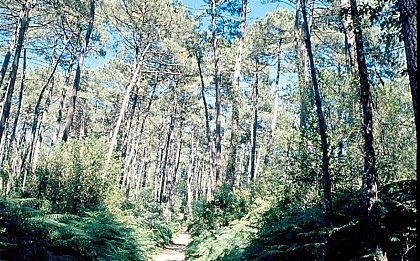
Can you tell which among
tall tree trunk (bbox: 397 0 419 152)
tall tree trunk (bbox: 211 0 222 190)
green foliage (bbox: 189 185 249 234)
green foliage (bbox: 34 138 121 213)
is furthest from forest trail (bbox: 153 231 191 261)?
tall tree trunk (bbox: 397 0 419 152)

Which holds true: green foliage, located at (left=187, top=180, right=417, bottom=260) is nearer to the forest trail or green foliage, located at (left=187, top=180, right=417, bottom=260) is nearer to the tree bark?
the tree bark

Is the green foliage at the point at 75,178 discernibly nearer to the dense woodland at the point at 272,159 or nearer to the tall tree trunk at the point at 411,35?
the dense woodland at the point at 272,159

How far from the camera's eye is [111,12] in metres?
15.6

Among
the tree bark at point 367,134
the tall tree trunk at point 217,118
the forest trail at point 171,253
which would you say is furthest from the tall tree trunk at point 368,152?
the tall tree trunk at point 217,118

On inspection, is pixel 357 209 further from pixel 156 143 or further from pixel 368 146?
pixel 156 143

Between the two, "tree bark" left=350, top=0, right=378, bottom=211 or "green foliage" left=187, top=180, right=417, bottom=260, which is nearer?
"green foliage" left=187, top=180, right=417, bottom=260

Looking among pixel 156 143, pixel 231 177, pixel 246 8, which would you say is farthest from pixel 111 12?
pixel 156 143

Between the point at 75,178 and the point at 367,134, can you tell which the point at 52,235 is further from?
the point at 367,134

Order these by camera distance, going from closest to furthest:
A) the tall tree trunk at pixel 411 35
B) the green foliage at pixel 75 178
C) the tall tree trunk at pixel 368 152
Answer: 1. the tall tree trunk at pixel 411 35
2. the tall tree trunk at pixel 368 152
3. the green foliage at pixel 75 178

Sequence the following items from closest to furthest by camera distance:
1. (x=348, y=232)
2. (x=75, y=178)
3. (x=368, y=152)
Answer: (x=368, y=152), (x=348, y=232), (x=75, y=178)

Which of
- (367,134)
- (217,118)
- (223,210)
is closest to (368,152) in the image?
(367,134)

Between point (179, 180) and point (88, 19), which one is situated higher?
point (88, 19)

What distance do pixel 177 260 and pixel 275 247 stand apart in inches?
277

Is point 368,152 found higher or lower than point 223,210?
higher
